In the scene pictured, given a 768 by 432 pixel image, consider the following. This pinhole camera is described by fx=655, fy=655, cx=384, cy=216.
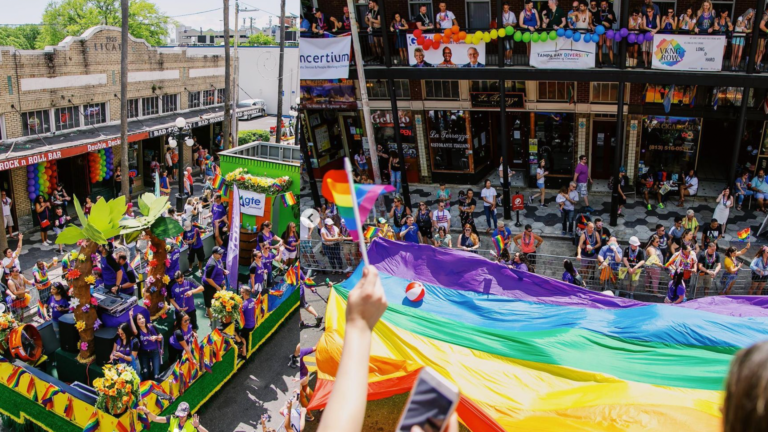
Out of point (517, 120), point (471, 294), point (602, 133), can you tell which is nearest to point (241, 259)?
point (471, 294)

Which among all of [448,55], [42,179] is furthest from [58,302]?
[448,55]

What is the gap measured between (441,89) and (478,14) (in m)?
2.36

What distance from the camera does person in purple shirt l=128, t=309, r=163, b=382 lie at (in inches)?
426

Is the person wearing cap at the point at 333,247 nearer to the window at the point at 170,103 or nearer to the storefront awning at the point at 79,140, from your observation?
the storefront awning at the point at 79,140

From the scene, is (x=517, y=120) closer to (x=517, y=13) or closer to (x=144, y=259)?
(x=517, y=13)

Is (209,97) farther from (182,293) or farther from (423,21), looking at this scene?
(182,293)

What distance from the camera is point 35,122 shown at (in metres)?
21.1

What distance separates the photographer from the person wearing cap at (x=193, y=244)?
14.9m

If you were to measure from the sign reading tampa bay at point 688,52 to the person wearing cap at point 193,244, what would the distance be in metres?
11.4

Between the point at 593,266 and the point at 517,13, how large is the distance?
8533mm

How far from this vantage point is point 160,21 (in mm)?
67500

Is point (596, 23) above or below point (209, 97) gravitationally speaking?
above

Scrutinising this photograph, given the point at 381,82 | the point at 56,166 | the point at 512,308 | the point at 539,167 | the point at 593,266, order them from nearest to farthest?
the point at 512,308, the point at 593,266, the point at 539,167, the point at 381,82, the point at 56,166

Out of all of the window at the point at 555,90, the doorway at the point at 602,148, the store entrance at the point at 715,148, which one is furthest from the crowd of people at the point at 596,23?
the store entrance at the point at 715,148
